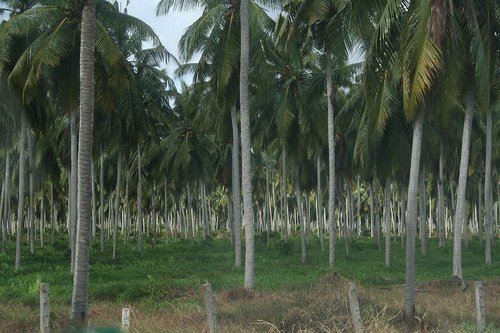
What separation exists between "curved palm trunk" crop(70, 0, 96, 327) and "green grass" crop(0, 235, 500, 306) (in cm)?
351

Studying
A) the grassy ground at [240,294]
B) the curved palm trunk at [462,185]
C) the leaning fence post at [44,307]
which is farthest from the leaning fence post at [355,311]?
the curved palm trunk at [462,185]

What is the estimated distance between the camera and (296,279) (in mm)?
22047

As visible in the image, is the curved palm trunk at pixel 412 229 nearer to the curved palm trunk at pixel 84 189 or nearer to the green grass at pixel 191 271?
the green grass at pixel 191 271

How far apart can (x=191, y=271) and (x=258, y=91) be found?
651 centimetres

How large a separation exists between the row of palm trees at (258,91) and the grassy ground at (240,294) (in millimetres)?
959

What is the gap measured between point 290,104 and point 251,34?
21.8 feet

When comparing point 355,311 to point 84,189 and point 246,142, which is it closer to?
point 84,189

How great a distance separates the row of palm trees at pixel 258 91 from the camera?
46.8ft

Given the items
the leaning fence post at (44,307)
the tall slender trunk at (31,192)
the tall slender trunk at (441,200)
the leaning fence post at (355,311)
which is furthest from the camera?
the tall slender trunk at (441,200)

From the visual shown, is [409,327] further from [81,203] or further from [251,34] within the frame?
[251,34]

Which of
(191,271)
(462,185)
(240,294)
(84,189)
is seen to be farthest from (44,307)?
(191,271)

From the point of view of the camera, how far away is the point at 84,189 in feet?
40.9

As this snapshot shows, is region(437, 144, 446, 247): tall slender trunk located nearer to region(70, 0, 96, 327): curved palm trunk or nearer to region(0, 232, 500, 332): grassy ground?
region(0, 232, 500, 332): grassy ground

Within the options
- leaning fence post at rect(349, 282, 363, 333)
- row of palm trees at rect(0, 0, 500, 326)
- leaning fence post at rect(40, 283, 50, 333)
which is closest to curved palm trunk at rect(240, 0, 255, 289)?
row of palm trees at rect(0, 0, 500, 326)
